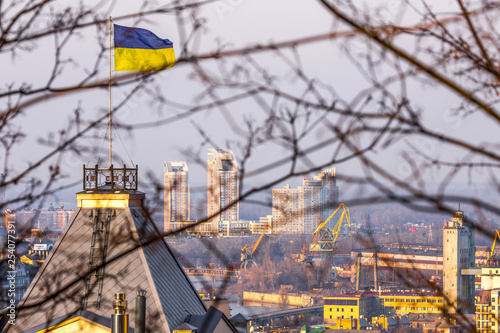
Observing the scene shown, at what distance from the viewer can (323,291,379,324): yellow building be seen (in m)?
46.1

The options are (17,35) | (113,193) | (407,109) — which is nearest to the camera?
(407,109)

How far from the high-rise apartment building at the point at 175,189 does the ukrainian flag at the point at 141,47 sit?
0.87 m

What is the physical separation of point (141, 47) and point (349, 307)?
43180 millimetres

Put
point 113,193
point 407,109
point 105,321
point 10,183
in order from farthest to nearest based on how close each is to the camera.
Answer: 1. point 113,193
2. point 105,321
3. point 10,183
4. point 407,109

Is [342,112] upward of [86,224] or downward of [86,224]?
upward

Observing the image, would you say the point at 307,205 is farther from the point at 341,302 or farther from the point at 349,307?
the point at 341,302

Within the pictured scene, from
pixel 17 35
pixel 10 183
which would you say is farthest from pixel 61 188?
pixel 17 35

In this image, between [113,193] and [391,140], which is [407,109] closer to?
[391,140]

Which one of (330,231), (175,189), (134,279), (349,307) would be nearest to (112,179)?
(134,279)

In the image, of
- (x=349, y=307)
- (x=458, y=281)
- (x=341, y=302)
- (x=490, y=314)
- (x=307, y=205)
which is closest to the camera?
(x=307, y=205)

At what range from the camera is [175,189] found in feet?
11.7

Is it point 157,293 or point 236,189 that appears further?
point 157,293

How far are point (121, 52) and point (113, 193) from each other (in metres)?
4.50

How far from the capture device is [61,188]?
4.26m
